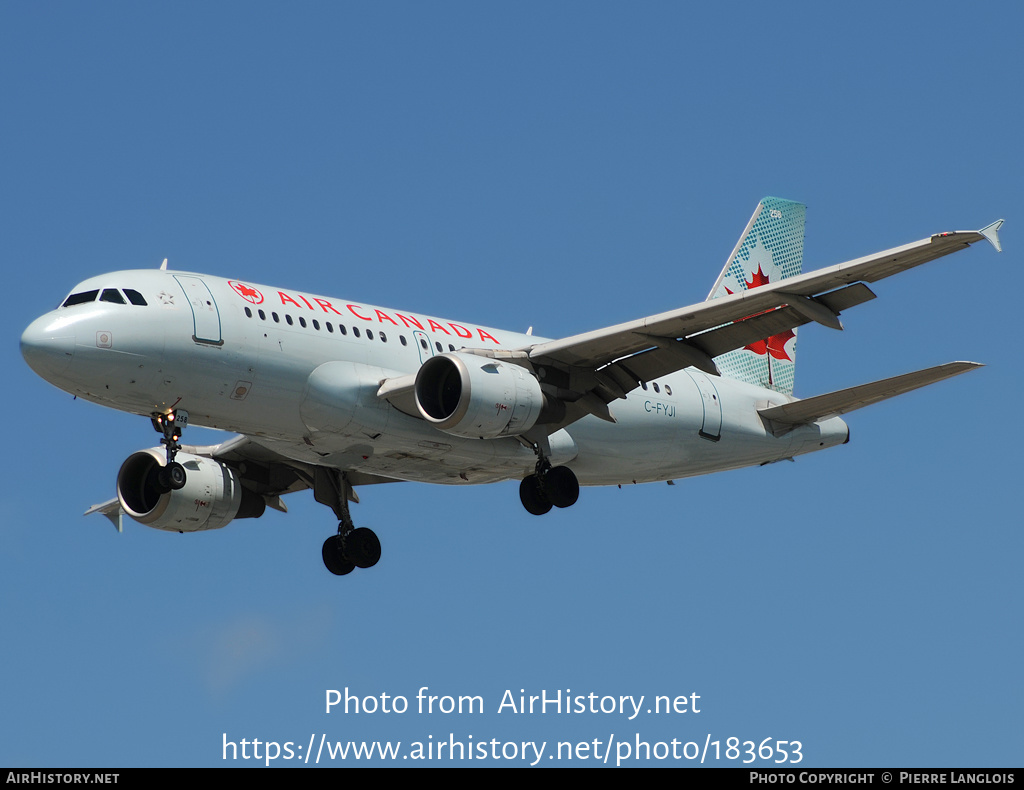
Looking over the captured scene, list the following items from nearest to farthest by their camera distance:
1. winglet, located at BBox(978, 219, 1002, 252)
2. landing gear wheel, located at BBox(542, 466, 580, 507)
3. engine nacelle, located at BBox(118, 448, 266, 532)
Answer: winglet, located at BBox(978, 219, 1002, 252)
landing gear wheel, located at BBox(542, 466, 580, 507)
engine nacelle, located at BBox(118, 448, 266, 532)

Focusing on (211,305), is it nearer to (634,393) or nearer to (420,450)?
(420,450)

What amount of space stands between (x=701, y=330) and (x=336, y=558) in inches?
442

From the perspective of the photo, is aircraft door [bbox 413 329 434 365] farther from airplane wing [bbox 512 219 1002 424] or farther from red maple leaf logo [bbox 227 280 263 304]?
red maple leaf logo [bbox 227 280 263 304]

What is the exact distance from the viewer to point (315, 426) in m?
33.8

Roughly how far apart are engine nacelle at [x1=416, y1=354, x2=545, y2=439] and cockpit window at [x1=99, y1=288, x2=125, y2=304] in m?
6.24

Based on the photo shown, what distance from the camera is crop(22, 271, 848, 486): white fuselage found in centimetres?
3184

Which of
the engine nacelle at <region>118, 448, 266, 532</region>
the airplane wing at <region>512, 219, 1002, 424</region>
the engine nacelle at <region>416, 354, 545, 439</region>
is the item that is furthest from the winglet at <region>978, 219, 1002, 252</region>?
the engine nacelle at <region>118, 448, 266, 532</region>

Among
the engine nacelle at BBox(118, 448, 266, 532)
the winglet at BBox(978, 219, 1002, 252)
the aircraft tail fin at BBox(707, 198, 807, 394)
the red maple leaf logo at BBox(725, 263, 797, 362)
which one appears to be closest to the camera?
the winglet at BBox(978, 219, 1002, 252)

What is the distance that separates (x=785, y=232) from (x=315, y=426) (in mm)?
19423

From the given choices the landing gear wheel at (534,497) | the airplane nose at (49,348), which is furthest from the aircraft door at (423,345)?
the airplane nose at (49,348)

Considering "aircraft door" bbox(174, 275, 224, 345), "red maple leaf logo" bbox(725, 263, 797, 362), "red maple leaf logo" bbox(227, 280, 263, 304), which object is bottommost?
"aircraft door" bbox(174, 275, 224, 345)

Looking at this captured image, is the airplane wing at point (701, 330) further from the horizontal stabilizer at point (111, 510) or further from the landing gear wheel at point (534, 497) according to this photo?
the horizontal stabilizer at point (111, 510)

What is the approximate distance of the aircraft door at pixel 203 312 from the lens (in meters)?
32.4
